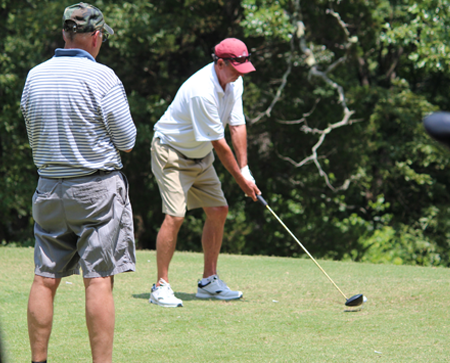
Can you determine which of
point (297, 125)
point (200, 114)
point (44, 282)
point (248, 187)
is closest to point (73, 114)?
point (44, 282)

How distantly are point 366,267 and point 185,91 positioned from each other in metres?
2.82

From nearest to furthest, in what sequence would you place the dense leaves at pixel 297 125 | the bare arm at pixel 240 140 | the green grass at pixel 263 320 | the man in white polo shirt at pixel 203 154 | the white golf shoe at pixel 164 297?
1. the green grass at pixel 263 320
2. the white golf shoe at pixel 164 297
3. the man in white polo shirt at pixel 203 154
4. the bare arm at pixel 240 140
5. the dense leaves at pixel 297 125

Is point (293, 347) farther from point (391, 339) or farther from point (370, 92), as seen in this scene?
point (370, 92)

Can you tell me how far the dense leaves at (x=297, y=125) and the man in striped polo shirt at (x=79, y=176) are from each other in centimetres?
841

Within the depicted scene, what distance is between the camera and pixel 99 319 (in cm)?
261

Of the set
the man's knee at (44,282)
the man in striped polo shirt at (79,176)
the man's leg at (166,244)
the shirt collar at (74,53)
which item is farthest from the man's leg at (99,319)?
the man's leg at (166,244)

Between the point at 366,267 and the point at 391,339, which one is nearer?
the point at 391,339

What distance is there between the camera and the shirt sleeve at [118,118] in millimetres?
2639

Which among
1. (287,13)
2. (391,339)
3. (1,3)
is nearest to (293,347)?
(391,339)

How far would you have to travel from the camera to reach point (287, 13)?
415 inches

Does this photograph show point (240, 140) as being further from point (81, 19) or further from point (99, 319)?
point (99, 319)

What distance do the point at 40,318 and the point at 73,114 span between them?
0.91 metres

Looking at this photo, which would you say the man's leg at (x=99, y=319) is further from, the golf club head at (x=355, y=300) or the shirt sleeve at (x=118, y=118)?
the golf club head at (x=355, y=300)

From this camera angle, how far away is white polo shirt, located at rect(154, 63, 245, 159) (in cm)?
426
